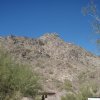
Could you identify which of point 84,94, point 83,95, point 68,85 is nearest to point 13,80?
point 83,95

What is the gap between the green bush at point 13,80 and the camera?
77.5ft

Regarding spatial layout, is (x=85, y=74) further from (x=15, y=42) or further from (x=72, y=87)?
(x=15, y=42)

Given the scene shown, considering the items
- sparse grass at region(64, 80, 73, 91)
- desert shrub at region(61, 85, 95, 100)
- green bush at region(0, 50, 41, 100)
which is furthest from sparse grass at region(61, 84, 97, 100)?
green bush at region(0, 50, 41, 100)

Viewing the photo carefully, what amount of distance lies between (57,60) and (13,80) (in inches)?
1555

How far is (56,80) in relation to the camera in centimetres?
5691

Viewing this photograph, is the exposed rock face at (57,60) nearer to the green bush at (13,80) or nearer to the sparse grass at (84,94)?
the sparse grass at (84,94)

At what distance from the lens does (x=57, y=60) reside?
63375 millimetres

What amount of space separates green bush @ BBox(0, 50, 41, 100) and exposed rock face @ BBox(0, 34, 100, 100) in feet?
86.9

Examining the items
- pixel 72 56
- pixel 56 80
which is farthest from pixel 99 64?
pixel 56 80

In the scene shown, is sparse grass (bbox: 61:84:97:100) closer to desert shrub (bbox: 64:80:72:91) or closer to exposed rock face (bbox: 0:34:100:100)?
desert shrub (bbox: 64:80:72:91)

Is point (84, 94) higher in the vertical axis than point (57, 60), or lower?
lower

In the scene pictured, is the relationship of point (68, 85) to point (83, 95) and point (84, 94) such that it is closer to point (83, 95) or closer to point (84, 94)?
point (84, 94)

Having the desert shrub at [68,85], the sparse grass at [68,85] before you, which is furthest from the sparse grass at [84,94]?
the desert shrub at [68,85]

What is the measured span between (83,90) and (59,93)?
10.1m
